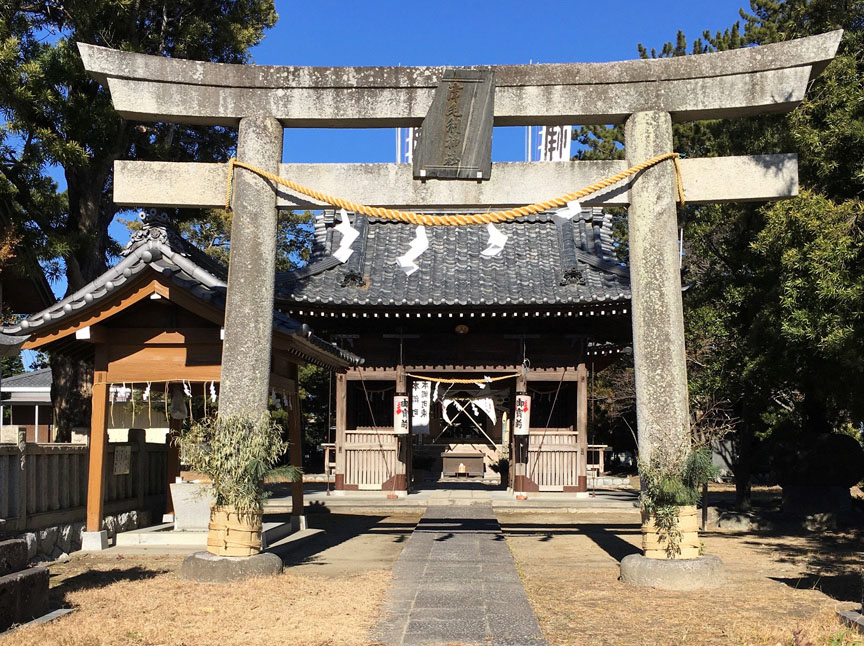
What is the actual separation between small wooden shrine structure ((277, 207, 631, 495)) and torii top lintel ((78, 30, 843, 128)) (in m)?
8.16

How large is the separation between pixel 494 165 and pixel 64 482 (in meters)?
6.93

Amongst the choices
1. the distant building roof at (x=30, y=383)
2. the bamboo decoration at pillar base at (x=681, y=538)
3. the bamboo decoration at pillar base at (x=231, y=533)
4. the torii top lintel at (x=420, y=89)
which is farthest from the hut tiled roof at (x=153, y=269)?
the distant building roof at (x=30, y=383)

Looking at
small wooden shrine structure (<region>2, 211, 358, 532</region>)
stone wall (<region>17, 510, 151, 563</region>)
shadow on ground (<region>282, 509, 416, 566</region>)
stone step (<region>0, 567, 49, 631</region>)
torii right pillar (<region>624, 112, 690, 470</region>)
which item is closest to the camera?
stone step (<region>0, 567, 49, 631</region>)

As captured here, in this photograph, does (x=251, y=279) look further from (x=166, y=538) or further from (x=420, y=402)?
(x=420, y=402)

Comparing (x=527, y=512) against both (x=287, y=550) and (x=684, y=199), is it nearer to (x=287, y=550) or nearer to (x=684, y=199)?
(x=287, y=550)

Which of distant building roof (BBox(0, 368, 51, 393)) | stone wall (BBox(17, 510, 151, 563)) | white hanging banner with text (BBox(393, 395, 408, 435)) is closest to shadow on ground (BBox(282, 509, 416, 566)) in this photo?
white hanging banner with text (BBox(393, 395, 408, 435))

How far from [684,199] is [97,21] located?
1111cm

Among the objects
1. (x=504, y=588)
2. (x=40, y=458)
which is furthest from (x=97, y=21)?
(x=504, y=588)

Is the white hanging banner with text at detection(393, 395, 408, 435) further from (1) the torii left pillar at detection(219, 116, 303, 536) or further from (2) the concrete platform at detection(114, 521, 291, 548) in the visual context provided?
(1) the torii left pillar at detection(219, 116, 303, 536)

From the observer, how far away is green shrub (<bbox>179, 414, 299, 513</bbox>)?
27.2ft

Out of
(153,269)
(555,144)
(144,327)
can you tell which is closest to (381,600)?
(153,269)

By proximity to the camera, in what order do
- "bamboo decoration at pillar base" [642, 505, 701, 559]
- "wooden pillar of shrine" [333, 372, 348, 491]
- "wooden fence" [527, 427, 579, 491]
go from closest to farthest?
Result: "bamboo decoration at pillar base" [642, 505, 701, 559]
"wooden fence" [527, 427, 579, 491]
"wooden pillar of shrine" [333, 372, 348, 491]

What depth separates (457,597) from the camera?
7.07 metres

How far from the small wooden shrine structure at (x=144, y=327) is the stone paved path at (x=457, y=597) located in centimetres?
334
